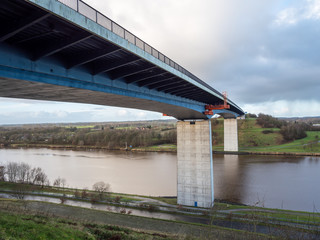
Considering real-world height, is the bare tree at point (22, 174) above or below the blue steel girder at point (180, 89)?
below

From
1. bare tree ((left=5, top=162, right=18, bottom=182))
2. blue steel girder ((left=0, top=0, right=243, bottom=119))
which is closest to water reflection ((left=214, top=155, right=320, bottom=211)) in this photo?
blue steel girder ((left=0, top=0, right=243, bottom=119))

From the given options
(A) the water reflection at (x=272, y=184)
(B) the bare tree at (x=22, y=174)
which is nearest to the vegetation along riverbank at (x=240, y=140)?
(A) the water reflection at (x=272, y=184)

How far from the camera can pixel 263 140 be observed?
4991cm

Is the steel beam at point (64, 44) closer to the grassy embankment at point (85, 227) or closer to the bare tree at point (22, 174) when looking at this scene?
the grassy embankment at point (85, 227)

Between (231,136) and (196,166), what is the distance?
31.4 m

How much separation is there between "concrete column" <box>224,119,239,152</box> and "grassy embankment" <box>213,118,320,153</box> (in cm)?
180

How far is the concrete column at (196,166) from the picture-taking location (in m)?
16.9

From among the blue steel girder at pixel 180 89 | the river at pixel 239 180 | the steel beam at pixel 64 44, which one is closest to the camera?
the steel beam at pixel 64 44

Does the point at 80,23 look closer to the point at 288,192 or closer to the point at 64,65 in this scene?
the point at 64,65

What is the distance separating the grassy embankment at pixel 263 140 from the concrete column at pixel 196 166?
1224 inches

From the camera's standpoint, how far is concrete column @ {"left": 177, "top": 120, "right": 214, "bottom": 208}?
55.4 feet

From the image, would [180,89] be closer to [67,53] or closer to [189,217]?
[67,53]

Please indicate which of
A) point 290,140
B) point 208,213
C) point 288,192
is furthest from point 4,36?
point 290,140

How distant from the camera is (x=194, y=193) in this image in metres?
17.2
